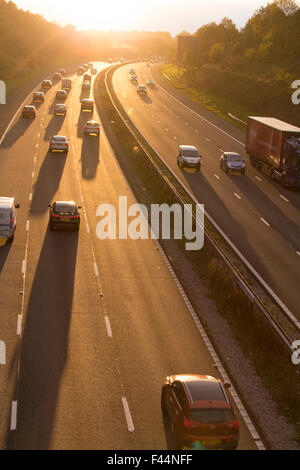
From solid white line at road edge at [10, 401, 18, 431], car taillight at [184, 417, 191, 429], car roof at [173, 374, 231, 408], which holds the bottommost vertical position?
solid white line at road edge at [10, 401, 18, 431]

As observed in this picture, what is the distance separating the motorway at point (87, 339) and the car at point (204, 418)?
1.23 m

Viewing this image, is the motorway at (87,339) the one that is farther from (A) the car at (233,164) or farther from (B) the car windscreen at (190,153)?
(A) the car at (233,164)

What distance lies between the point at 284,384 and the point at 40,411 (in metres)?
Result: 7.55

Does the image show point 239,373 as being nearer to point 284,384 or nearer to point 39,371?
point 284,384

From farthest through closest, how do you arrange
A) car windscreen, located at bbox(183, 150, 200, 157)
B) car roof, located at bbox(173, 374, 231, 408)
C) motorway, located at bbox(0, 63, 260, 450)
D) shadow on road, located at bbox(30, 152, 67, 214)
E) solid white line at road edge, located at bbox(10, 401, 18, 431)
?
car windscreen, located at bbox(183, 150, 200, 157), shadow on road, located at bbox(30, 152, 67, 214), motorway, located at bbox(0, 63, 260, 450), solid white line at road edge, located at bbox(10, 401, 18, 431), car roof, located at bbox(173, 374, 231, 408)

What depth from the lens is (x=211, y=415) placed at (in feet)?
47.0

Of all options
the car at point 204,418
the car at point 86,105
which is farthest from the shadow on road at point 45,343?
the car at point 86,105

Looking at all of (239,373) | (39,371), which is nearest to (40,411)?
(39,371)

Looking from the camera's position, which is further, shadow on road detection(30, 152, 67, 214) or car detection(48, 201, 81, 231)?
shadow on road detection(30, 152, 67, 214)

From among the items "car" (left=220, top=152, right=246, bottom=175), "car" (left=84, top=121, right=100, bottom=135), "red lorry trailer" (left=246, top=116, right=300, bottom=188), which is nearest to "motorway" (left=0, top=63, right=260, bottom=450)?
"red lorry trailer" (left=246, top=116, right=300, bottom=188)

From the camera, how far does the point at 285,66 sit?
117 meters

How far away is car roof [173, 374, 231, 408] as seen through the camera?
47.6ft

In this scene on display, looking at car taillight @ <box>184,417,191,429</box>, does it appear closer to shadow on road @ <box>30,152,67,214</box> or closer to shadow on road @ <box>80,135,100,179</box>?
shadow on road @ <box>30,152,67,214</box>

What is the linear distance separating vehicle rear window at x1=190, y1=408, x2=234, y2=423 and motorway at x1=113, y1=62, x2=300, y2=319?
11.0 metres
